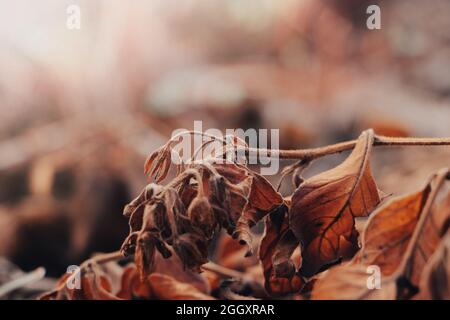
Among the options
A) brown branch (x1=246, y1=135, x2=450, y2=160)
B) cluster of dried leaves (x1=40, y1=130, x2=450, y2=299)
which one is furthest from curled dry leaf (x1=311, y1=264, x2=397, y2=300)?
brown branch (x1=246, y1=135, x2=450, y2=160)

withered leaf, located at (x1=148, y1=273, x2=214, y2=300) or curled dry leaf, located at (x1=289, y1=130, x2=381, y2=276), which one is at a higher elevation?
curled dry leaf, located at (x1=289, y1=130, x2=381, y2=276)

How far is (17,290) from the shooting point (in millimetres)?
584

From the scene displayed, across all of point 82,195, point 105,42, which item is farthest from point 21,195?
point 105,42

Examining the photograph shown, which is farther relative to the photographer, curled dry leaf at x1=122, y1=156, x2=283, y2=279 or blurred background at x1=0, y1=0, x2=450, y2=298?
blurred background at x1=0, y1=0, x2=450, y2=298

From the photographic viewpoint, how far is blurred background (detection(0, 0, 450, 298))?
58cm

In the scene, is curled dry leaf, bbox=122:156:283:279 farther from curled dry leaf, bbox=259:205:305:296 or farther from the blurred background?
the blurred background

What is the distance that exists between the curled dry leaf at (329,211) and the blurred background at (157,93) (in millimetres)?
133

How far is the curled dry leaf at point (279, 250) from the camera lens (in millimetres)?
438

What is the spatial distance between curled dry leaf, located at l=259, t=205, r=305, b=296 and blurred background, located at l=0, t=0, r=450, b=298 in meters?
0.14

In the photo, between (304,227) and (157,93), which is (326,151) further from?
(157,93)

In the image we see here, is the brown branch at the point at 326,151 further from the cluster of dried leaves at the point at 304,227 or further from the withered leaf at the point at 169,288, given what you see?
the withered leaf at the point at 169,288

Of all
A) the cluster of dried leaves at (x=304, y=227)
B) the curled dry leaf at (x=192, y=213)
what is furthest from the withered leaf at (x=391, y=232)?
the curled dry leaf at (x=192, y=213)

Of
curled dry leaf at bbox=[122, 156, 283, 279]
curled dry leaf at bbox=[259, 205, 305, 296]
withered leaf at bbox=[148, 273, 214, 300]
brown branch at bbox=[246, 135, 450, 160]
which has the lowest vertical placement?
withered leaf at bbox=[148, 273, 214, 300]

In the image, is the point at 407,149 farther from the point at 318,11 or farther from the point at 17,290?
the point at 17,290
